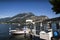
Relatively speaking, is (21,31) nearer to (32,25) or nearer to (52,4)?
(32,25)

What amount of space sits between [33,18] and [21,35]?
2.73ft

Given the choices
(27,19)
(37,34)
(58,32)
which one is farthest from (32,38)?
(58,32)

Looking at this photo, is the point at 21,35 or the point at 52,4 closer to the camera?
the point at 52,4

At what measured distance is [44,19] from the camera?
537 cm

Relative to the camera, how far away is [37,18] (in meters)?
5.62

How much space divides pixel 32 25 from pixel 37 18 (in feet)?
1.74

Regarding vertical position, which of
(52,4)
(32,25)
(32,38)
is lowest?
(32,38)

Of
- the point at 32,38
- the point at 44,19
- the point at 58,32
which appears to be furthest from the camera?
the point at 32,38

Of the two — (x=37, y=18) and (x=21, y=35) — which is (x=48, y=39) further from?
(x=21, y=35)

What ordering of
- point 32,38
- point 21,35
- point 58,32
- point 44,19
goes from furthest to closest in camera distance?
point 21,35 < point 32,38 < point 44,19 < point 58,32

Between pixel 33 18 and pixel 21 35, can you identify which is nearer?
pixel 33 18

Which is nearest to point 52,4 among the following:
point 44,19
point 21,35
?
point 44,19

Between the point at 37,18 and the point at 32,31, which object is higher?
the point at 37,18

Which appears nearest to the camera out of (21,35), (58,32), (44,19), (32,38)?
(58,32)
